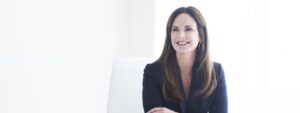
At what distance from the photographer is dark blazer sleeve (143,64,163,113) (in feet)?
3.86

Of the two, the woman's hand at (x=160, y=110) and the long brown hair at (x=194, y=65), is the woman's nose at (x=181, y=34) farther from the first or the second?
the woman's hand at (x=160, y=110)

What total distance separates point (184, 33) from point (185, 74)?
0.60 feet

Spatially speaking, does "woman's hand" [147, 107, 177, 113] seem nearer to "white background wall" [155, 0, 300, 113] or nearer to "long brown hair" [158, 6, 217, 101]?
"long brown hair" [158, 6, 217, 101]

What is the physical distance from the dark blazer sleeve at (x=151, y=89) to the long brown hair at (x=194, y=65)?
3cm

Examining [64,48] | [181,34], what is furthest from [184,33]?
[64,48]

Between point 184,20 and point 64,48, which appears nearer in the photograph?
point 184,20

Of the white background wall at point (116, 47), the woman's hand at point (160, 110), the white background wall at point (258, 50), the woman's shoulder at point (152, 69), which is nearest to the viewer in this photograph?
the woman's hand at point (160, 110)

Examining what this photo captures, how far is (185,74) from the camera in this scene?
49.6 inches

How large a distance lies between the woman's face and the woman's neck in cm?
6

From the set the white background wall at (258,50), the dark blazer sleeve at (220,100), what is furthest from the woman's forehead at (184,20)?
the white background wall at (258,50)

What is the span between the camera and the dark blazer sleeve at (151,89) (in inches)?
46.4

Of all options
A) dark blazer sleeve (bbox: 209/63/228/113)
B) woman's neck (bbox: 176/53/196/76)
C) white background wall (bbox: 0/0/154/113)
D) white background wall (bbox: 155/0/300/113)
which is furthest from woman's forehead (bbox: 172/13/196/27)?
white background wall (bbox: 155/0/300/113)

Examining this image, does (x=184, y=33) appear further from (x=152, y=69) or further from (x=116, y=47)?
(x=116, y=47)

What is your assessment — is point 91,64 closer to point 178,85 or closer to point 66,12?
point 66,12
